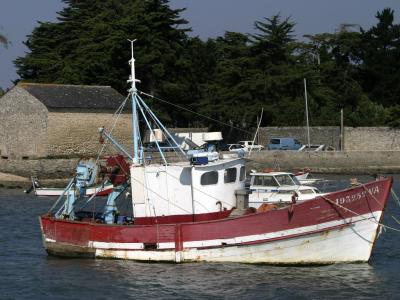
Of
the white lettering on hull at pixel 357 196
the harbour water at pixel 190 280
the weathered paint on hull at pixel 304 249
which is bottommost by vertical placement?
the harbour water at pixel 190 280

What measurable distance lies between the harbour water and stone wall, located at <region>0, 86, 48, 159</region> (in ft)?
89.9

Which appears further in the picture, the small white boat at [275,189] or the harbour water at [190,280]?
the small white boat at [275,189]

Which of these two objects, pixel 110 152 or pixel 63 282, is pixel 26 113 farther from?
pixel 63 282

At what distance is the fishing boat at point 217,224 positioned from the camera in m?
18.4

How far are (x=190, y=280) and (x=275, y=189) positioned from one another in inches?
343

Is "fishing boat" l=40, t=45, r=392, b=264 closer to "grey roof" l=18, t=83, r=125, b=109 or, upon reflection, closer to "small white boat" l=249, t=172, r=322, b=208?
"small white boat" l=249, t=172, r=322, b=208

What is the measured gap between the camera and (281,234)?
18.4 m

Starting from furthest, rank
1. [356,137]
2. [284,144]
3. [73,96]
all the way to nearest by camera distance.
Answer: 1. [284,144]
2. [356,137]
3. [73,96]

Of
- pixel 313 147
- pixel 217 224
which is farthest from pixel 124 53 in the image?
pixel 217 224

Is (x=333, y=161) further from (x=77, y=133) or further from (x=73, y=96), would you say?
(x=73, y=96)

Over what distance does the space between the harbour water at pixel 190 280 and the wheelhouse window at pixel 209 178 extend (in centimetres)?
199

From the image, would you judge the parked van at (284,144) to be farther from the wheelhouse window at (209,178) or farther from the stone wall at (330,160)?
the wheelhouse window at (209,178)

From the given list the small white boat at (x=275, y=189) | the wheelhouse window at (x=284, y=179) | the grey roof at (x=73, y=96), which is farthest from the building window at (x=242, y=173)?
the grey roof at (x=73, y=96)

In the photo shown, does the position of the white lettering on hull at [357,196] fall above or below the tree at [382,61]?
below
